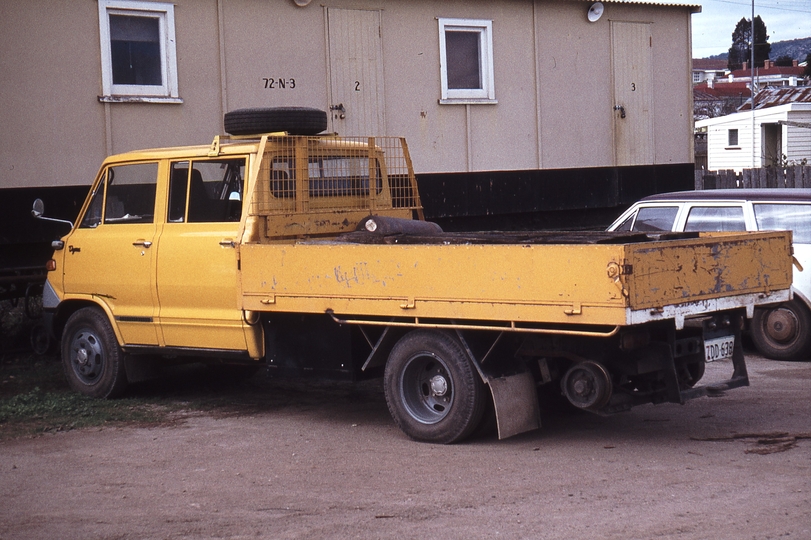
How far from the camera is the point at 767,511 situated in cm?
522

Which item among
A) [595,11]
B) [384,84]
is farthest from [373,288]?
[595,11]

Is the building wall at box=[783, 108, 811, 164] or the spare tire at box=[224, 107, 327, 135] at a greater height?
the building wall at box=[783, 108, 811, 164]

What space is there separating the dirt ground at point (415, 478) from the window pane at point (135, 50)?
4628 mm

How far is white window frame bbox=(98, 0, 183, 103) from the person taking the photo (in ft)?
36.6

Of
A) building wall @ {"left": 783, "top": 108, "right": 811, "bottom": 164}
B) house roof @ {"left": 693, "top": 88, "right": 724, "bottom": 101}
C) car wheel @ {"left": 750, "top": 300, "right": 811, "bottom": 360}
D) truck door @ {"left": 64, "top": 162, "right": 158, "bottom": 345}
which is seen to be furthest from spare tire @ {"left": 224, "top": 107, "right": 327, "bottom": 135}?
house roof @ {"left": 693, "top": 88, "right": 724, "bottom": 101}

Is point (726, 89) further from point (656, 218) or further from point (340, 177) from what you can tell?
point (340, 177)

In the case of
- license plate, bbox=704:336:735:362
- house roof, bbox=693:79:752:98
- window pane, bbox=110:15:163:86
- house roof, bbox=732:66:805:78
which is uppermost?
house roof, bbox=732:66:805:78

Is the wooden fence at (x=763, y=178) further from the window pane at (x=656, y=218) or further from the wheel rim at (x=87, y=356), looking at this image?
the wheel rim at (x=87, y=356)

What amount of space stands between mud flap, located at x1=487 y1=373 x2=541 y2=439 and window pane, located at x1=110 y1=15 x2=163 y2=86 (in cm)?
639

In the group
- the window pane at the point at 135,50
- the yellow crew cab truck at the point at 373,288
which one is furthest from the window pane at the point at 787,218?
the window pane at the point at 135,50

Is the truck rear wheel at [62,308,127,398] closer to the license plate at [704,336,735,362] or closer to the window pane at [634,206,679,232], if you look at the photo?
the license plate at [704,336,735,362]

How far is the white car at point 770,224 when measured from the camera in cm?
1002

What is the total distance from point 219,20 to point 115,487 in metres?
7.11

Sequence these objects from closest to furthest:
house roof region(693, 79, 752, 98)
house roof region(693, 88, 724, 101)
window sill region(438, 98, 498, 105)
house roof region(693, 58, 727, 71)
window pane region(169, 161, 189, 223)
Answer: window pane region(169, 161, 189, 223), window sill region(438, 98, 498, 105), house roof region(693, 88, 724, 101), house roof region(693, 79, 752, 98), house roof region(693, 58, 727, 71)
